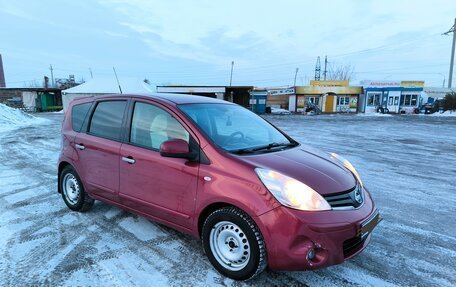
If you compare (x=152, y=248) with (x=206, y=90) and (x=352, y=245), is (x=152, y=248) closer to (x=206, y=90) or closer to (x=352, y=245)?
(x=352, y=245)

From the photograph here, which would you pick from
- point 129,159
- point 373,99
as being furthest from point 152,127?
point 373,99

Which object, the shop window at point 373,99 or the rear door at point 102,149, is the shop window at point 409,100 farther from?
the rear door at point 102,149

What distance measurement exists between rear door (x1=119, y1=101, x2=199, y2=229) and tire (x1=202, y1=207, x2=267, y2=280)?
11.7 inches

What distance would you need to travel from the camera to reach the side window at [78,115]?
449 cm

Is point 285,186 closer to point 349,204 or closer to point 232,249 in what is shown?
point 349,204

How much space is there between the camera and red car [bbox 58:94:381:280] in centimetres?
261

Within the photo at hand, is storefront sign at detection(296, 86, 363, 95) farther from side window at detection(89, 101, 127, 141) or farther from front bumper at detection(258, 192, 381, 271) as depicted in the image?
front bumper at detection(258, 192, 381, 271)

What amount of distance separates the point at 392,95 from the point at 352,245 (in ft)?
167

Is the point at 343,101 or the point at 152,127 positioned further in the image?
the point at 343,101

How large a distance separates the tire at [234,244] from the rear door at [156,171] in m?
0.30

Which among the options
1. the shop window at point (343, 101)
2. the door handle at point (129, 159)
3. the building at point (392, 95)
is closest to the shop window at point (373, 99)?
the building at point (392, 95)

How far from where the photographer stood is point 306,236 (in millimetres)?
2545

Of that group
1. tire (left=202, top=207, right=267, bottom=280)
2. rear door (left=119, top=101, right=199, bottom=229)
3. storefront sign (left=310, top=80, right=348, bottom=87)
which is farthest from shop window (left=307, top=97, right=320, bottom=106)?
tire (left=202, top=207, right=267, bottom=280)

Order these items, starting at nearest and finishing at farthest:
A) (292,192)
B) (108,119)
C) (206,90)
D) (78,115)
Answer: (292,192), (108,119), (78,115), (206,90)
